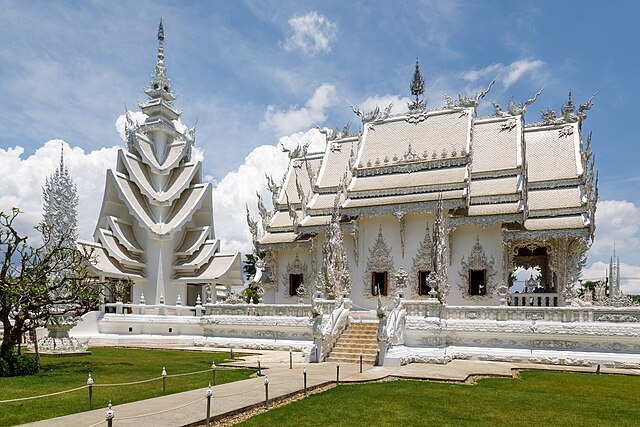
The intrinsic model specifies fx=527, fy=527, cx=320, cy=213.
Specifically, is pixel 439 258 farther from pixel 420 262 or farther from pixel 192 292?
pixel 192 292

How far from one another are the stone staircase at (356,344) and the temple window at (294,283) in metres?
8.12

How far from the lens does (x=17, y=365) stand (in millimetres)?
10984

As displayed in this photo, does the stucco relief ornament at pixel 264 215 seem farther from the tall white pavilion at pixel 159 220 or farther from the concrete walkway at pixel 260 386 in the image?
the concrete walkway at pixel 260 386

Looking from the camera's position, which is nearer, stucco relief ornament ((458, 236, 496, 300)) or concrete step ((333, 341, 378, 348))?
concrete step ((333, 341, 378, 348))

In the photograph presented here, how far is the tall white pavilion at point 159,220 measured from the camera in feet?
79.6

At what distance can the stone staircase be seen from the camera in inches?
544

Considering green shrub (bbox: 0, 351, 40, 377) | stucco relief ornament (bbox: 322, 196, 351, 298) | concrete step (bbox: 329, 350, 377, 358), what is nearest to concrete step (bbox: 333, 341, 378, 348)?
concrete step (bbox: 329, 350, 377, 358)

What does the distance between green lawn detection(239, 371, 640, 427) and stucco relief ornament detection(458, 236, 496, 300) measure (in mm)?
7981

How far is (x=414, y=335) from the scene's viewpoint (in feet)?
48.7

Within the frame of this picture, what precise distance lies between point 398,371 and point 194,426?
668cm

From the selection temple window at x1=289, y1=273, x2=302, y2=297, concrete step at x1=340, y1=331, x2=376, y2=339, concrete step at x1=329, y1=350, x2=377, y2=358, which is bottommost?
concrete step at x1=329, y1=350, x2=377, y2=358

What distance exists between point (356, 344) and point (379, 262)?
677 cm

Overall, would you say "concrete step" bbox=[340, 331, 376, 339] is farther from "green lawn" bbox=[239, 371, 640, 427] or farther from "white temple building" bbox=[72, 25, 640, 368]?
"green lawn" bbox=[239, 371, 640, 427]

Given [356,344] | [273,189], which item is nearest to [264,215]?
[273,189]
